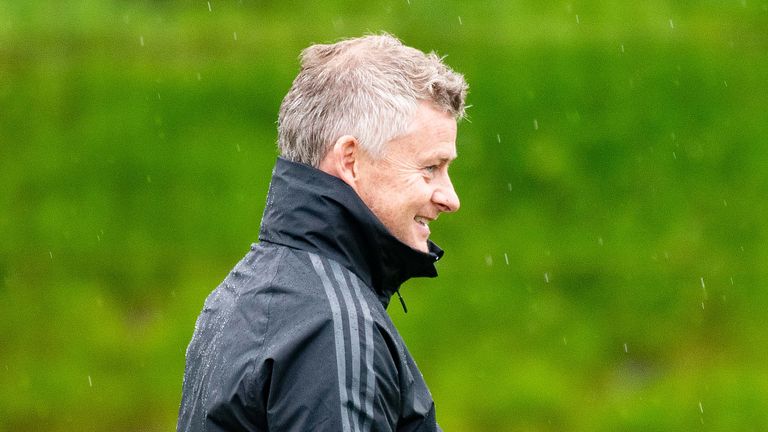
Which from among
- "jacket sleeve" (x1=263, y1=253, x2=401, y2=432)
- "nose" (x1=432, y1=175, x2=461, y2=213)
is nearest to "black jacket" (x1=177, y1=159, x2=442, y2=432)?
"jacket sleeve" (x1=263, y1=253, x2=401, y2=432)

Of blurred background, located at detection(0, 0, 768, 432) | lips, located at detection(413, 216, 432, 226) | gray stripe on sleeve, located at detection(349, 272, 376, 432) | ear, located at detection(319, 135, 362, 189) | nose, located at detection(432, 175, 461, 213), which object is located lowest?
blurred background, located at detection(0, 0, 768, 432)

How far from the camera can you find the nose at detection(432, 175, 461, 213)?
2646 mm

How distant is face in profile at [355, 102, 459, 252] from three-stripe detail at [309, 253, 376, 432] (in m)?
0.29

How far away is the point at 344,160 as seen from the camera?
8.25 feet

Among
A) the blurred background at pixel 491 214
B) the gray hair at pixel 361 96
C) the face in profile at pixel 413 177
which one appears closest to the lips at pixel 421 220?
the face in profile at pixel 413 177

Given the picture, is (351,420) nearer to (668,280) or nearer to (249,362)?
(249,362)

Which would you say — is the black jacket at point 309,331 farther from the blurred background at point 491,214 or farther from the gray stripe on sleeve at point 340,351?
the blurred background at point 491,214

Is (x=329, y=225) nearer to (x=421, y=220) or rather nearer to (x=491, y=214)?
(x=421, y=220)

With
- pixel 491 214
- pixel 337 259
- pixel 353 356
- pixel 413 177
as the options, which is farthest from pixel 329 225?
pixel 491 214

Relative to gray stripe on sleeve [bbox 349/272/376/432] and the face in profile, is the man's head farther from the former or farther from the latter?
gray stripe on sleeve [bbox 349/272/376/432]

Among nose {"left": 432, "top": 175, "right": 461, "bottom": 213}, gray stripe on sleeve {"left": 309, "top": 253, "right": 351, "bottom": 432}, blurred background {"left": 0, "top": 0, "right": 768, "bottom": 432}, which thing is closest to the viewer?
gray stripe on sleeve {"left": 309, "top": 253, "right": 351, "bottom": 432}

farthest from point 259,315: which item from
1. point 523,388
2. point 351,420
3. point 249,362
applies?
point 523,388

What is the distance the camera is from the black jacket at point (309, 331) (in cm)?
222

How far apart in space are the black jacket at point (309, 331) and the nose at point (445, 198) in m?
0.13
